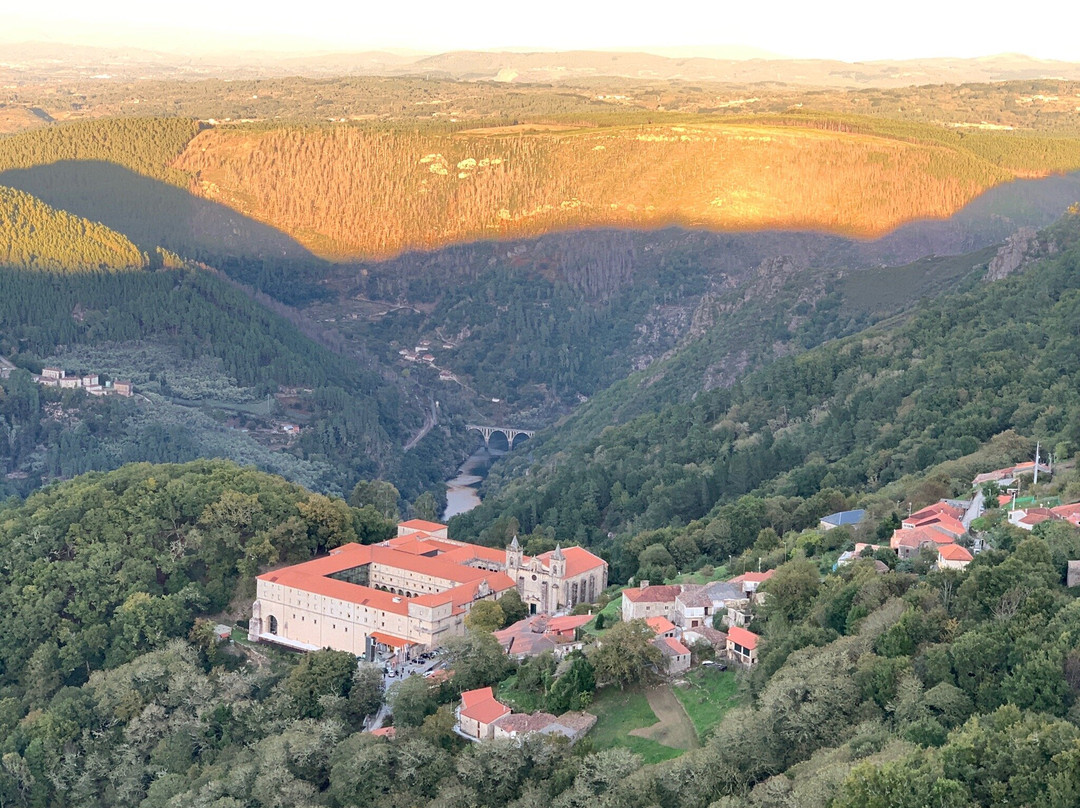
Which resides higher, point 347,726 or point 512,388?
point 347,726

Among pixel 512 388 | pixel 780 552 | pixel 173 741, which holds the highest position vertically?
pixel 780 552

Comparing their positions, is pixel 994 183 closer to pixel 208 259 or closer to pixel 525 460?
Result: pixel 525 460

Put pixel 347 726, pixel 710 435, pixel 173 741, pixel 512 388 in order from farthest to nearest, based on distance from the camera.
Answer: pixel 512 388 < pixel 710 435 < pixel 173 741 < pixel 347 726

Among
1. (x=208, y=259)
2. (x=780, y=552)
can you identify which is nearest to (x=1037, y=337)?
(x=780, y=552)

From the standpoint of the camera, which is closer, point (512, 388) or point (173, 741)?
point (173, 741)

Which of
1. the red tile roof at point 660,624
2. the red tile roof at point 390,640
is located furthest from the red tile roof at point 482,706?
the red tile roof at point 390,640

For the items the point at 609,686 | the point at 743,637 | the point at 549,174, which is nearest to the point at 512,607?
the point at 609,686

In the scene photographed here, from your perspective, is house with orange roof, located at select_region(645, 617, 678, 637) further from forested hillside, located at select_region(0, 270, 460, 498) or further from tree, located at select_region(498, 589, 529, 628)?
forested hillside, located at select_region(0, 270, 460, 498)

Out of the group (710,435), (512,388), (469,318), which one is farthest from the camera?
(469,318)
